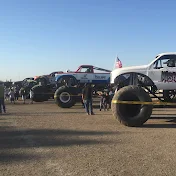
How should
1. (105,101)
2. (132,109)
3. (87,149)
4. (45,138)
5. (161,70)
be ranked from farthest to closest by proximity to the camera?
(105,101) < (161,70) < (132,109) < (45,138) < (87,149)

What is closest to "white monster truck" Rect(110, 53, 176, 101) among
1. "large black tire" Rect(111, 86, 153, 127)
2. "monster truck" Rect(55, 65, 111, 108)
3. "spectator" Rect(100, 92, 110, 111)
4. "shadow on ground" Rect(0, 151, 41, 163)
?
"large black tire" Rect(111, 86, 153, 127)

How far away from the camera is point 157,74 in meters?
12.0

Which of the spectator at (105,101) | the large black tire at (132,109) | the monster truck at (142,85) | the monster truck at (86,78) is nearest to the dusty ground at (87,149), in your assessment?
the large black tire at (132,109)

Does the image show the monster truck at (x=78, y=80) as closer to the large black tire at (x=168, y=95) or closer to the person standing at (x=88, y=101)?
the person standing at (x=88, y=101)

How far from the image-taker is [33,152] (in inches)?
289

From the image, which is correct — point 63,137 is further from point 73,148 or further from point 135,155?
point 135,155

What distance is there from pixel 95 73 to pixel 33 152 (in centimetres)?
1627

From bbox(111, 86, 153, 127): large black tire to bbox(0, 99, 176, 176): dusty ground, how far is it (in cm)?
31

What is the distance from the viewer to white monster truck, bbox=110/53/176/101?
11.9 meters

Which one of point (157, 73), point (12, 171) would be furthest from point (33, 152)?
point (157, 73)

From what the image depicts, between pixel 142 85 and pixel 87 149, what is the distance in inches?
218

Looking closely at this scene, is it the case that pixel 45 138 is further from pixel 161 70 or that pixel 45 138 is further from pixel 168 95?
pixel 168 95

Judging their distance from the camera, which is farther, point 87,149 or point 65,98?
point 65,98

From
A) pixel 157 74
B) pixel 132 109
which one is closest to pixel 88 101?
pixel 132 109
